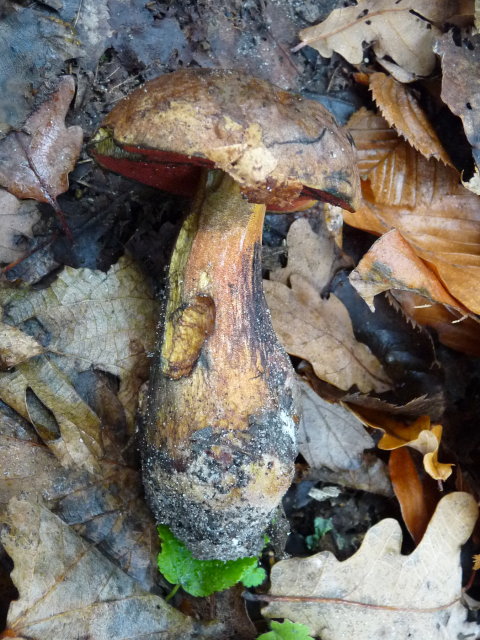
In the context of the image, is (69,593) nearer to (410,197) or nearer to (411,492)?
(411,492)

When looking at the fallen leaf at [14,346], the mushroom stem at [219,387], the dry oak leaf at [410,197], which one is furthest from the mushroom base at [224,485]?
the dry oak leaf at [410,197]

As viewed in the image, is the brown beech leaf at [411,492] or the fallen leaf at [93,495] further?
the brown beech leaf at [411,492]

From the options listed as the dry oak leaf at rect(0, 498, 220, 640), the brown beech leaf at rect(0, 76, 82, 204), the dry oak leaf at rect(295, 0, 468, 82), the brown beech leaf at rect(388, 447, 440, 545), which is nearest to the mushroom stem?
the dry oak leaf at rect(0, 498, 220, 640)

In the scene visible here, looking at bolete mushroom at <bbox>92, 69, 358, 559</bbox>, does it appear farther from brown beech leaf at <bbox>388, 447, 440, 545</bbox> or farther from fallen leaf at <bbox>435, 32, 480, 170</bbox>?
fallen leaf at <bbox>435, 32, 480, 170</bbox>

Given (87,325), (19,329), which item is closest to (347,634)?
(87,325)

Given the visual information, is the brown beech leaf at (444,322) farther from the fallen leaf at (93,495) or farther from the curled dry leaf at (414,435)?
the fallen leaf at (93,495)
